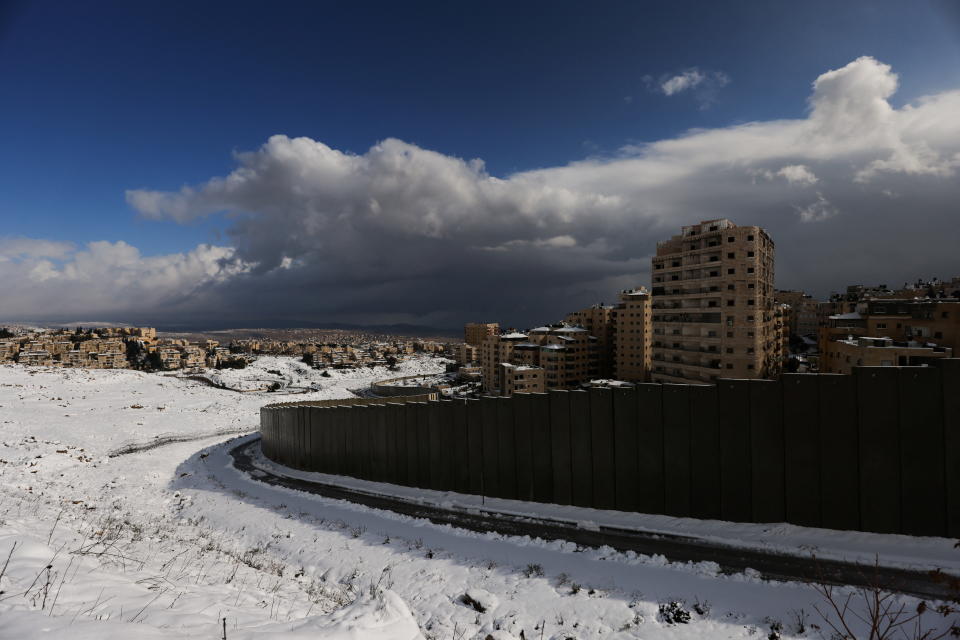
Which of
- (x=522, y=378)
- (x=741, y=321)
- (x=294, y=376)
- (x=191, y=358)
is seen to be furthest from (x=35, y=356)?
(x=741, y=321)

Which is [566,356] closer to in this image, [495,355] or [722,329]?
[495,355]

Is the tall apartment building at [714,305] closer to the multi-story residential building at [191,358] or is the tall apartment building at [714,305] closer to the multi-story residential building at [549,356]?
the multi-story residential building at [549,356]

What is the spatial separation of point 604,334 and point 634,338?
17020mm

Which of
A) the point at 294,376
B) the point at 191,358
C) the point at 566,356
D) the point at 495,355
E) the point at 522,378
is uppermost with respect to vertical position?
the point at 566,356

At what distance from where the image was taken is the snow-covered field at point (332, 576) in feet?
16.9

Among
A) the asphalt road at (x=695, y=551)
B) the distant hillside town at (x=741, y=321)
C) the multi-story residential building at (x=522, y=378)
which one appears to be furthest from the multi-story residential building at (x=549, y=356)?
the asphalt road at (x=695, y=551)

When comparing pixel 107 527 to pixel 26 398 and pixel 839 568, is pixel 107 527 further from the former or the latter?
pixel 26 398

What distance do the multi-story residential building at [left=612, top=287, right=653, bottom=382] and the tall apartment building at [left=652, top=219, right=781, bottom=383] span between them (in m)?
35.6

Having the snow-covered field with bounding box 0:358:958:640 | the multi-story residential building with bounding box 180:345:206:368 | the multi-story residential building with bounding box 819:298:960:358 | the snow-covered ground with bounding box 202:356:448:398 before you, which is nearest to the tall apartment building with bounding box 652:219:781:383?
the multi-story residential building with bounding box 819:298:960:358

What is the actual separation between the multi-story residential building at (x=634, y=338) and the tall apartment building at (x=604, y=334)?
9500mm

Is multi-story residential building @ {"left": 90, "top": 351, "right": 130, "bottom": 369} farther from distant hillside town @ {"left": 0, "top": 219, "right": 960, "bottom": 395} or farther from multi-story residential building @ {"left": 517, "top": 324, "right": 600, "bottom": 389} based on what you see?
multi-story residential building @ {"left": 517, "top": 324, "right": 600, "bottom": 389}

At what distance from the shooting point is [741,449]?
10.2m

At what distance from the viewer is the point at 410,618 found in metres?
5.50

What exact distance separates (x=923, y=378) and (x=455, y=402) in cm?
1236
